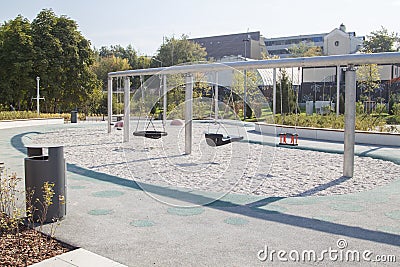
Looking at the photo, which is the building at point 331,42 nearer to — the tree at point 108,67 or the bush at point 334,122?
the tree at point 108,67

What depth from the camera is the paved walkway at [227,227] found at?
3902 millimetres

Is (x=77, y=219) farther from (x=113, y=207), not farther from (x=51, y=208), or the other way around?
(x=113, y=207)

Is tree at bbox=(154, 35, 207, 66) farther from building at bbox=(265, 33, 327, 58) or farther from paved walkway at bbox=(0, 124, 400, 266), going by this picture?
building at bbox=(265, 33, 327, 58)

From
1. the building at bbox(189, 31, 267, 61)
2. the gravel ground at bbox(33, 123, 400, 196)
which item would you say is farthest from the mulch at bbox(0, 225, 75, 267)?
the building at bbox(189, 31, 267, 61)

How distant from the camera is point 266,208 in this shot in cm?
559

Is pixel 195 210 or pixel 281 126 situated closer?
pixel 195 210

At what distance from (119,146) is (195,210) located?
7933 mm

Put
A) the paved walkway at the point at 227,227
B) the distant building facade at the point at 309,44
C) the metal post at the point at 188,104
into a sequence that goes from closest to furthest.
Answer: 1. the paved walkway at the point at 227,227
2. the metal post at the point at 188,104
3. the distant building facade at the point at 309,44

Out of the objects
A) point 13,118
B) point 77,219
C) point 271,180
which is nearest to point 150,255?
point 77,219

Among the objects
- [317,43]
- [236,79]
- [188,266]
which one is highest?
[317,43]

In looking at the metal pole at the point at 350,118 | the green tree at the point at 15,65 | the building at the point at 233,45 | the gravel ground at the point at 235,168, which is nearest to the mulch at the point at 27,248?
the gravel ground at the point at 235,168
